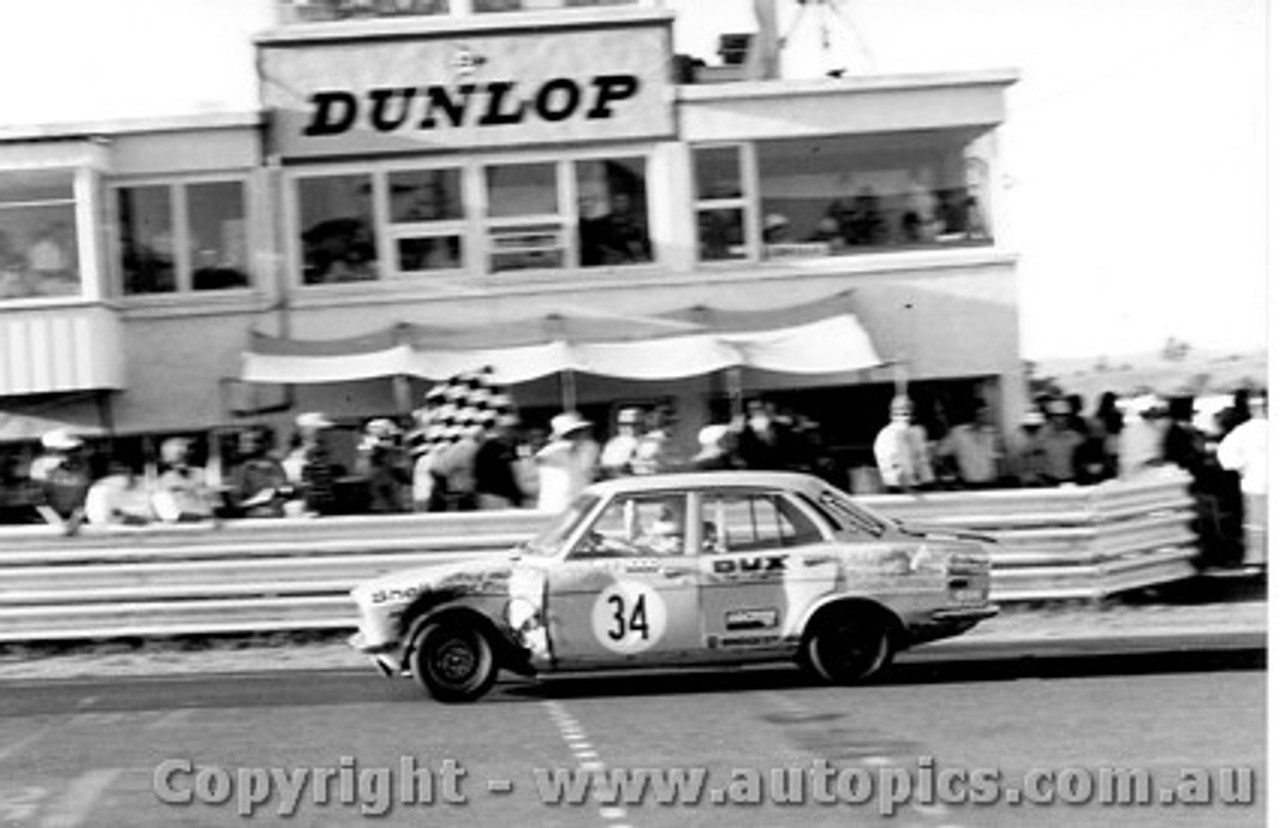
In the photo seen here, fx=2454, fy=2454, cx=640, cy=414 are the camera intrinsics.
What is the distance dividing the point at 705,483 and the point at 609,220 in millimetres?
10426

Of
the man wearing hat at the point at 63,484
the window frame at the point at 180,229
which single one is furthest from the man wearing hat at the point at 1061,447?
the window frame at the point at 180,229

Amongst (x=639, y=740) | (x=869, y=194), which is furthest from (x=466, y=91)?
(x=639, y=740)

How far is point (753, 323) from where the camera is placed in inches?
965

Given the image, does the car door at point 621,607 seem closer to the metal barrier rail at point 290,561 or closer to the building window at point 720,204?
the metal barrier rail at point 290,561

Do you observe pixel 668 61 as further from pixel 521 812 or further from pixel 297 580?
pixel 521 812

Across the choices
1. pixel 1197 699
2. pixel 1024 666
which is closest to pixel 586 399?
pixel 1024 666

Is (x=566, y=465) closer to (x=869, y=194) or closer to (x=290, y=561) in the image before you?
(x=290, y=561)

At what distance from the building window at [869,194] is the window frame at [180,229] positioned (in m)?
5.23

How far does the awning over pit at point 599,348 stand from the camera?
23594mm

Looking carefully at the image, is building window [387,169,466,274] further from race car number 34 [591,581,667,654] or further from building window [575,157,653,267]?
race car number 34 [591,581,667,654]

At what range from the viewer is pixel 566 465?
18953 mm

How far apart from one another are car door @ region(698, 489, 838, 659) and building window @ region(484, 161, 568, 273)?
34.1ft

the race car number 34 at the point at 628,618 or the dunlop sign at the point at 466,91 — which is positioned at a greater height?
the dunlop sign at the point at 466,91

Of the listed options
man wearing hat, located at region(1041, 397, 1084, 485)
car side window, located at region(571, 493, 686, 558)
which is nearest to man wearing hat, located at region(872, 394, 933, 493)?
man wearing hat, located at region(1041, 397, 1084, 485)
